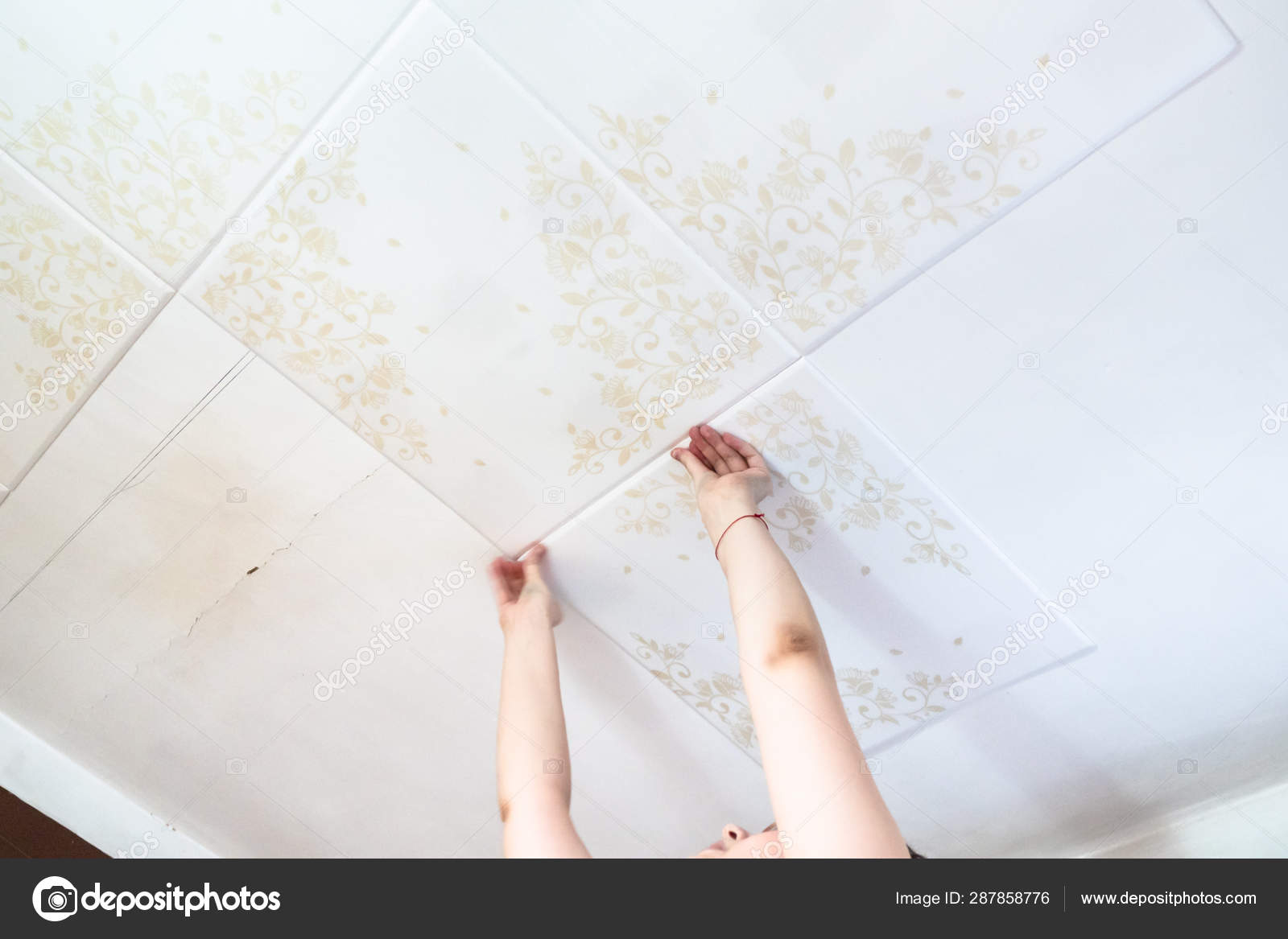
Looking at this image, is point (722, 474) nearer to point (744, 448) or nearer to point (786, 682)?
point (744, 448)

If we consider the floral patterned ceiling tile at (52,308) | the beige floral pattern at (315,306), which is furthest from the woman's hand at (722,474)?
the floral patterned ceiling tile at (52,308)

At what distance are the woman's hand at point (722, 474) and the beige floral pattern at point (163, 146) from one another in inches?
31.0

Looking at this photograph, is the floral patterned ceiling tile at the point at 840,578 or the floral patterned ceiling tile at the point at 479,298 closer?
the floral patterned ceiling tile at the point at 479,298

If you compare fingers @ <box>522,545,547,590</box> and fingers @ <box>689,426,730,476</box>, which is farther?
fingers @ <box>522,545,547,590</box>

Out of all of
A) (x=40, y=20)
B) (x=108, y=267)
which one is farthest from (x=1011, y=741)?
(x=40, y=20)

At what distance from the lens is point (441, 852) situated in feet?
6.36

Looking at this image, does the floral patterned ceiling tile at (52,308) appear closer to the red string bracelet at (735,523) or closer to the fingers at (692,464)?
the fingers at (692,464)

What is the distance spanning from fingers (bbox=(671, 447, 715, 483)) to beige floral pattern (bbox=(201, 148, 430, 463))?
45cm

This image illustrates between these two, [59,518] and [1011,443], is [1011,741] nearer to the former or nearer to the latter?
[1011,443]

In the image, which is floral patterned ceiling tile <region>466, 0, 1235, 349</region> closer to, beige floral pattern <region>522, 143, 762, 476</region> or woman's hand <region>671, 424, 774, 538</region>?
beige floral pattern <region>522, 143, 762, 476</region>

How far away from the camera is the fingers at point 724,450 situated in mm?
1451

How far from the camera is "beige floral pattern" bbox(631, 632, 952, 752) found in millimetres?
1667

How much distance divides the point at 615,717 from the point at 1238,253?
1.32 meters

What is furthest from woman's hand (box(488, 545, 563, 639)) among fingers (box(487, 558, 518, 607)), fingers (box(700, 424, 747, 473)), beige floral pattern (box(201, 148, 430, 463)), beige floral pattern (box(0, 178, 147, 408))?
beige floral pattern (box(0, 178, 147, 408))
